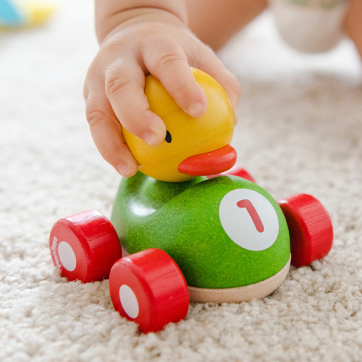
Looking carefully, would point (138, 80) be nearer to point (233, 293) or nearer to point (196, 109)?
Answer: point (196, 109)

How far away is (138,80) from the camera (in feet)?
1.69

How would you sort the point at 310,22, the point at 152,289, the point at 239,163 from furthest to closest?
the point at 310,22 → the point at 239,163 → the point at 152,289

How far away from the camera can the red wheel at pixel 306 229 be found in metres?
0.58

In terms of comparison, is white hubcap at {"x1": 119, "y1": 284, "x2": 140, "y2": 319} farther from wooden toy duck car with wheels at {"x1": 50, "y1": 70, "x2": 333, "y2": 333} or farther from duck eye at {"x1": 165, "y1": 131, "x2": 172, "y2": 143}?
duck eye at {"x1": 165, "y1": 131, "x2": 172, "y2": 143}

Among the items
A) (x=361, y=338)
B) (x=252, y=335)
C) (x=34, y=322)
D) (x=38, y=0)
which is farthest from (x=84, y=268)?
(x=38, y=0)

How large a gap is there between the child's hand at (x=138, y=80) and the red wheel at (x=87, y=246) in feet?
0.27

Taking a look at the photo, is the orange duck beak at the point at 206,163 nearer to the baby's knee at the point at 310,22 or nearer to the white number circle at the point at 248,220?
the white number circle at the point at 248,220

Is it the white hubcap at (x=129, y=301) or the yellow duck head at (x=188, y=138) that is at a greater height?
the yellow duck head at (x=188, y=138)

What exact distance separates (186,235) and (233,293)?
0.08m

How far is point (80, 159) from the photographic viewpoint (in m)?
0.93

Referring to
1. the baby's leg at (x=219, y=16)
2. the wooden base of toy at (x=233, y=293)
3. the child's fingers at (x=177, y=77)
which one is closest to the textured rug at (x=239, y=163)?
the wooden base of toy at (x=233, y=293)

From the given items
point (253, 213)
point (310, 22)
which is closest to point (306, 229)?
point (253, 213)

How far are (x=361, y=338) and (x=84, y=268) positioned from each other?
319 mm

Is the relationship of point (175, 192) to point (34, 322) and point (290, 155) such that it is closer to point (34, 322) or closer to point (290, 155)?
point (34, 322)
